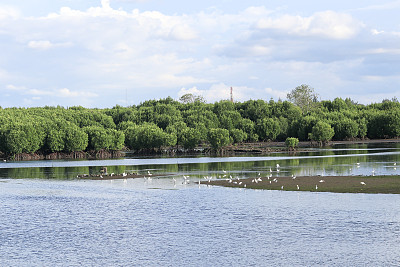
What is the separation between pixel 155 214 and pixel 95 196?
16237mm

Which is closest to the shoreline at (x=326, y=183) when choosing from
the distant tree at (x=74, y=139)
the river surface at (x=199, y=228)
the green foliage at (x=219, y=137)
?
the river surface at (x=199, y=228)

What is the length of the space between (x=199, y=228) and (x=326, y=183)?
2713 centimetres

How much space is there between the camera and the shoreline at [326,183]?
60219 mm

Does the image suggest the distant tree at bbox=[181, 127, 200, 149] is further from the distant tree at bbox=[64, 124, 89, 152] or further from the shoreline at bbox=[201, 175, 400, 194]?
the shoreline at bbox=[201, 175, 400, 194]

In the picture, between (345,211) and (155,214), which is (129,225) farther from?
(345,211)

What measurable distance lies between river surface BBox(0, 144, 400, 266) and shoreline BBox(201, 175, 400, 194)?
252 centimetres

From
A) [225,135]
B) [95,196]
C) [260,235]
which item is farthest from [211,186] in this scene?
[225,135]

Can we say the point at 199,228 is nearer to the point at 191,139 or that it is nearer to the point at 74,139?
the point at 74,139

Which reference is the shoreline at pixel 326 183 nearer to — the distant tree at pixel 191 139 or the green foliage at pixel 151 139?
the distant tree at pixel 191 139

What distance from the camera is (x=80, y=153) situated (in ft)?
558

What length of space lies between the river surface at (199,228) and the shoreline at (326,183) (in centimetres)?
252

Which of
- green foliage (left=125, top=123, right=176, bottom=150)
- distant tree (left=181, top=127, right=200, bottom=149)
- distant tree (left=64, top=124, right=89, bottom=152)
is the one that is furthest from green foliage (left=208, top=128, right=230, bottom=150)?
distant tree (left=64, top=124, right=89, bottom=152)

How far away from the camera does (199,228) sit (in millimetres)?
43000

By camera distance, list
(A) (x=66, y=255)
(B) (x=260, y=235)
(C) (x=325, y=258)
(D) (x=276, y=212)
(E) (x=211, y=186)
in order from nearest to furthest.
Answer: (C) (x=325, y=258) < (A) (x=66, y=255) < (B) (x=260, y=235) < (D) (x=276, y=212) < (E) (x=211, y=186)
